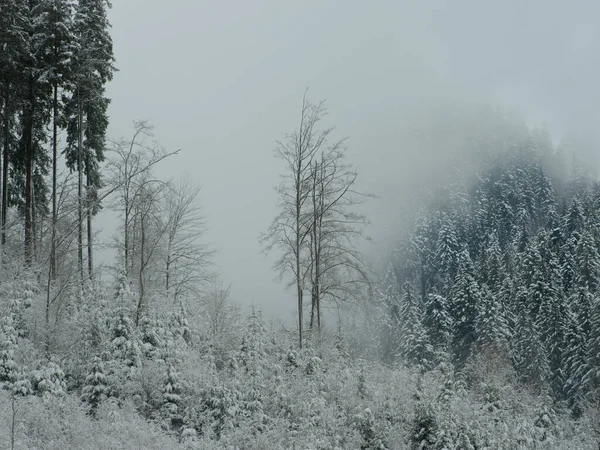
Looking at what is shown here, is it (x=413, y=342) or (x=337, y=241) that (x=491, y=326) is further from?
(x=337, y=241)

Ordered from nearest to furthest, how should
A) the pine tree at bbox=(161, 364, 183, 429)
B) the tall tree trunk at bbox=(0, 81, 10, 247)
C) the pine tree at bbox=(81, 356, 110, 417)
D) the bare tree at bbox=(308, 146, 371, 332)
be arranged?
the pine tree at bbox=(81, 356, 110, 417) → the pine tree at bbox=(161, 364, 183, 429) → the tall tree trunk at bbox=(0, 81, 10, 247) → the bare tree at bbox=(308, 146, 371, 332)

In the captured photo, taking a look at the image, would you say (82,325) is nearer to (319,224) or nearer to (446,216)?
(319,224)

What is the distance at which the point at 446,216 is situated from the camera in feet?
391

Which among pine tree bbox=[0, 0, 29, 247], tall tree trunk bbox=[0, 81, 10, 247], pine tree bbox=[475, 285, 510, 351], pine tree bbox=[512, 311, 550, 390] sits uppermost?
pine tree bbox=[0, 0, 29, 247]

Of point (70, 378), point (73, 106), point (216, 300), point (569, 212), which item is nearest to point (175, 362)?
point (70, 378)

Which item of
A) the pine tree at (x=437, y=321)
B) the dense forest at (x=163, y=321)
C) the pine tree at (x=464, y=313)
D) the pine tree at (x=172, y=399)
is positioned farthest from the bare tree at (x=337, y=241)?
→ the pine tree at (x=437, y=321)

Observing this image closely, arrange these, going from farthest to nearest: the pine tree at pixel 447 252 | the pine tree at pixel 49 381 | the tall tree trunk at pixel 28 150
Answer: the pine tree at pixel 447 252
the tall tree trunk at pixel 28 150
the pine tree at pixel 49 381

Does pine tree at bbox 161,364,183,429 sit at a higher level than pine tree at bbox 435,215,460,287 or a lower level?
lower

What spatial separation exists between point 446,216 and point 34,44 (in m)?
108

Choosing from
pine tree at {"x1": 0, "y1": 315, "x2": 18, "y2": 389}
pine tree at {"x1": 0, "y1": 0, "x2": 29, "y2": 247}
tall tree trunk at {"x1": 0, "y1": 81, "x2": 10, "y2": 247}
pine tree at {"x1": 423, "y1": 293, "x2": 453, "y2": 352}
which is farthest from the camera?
pine tree at {"x1": 423, "y1": 293, "x2": 453, "y2": 352}

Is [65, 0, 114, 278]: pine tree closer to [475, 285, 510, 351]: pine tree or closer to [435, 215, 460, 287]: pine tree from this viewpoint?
[475, 285, 510, 351]: pine tree

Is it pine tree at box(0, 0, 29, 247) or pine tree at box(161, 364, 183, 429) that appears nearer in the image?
pine tree at box(161, 364, 183, 429)

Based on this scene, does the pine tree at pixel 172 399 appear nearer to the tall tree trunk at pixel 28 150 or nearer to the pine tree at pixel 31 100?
the pine tree at pixel 31 100

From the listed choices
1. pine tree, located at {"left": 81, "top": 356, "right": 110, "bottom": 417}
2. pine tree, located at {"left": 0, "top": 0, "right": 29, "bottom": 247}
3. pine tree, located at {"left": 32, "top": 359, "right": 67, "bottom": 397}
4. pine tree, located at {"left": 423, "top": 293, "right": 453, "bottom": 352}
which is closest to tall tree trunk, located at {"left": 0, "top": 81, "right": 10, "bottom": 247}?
pine tree, located at {"left": 0, "top": 0, "right": 29, "bottom": 247}
